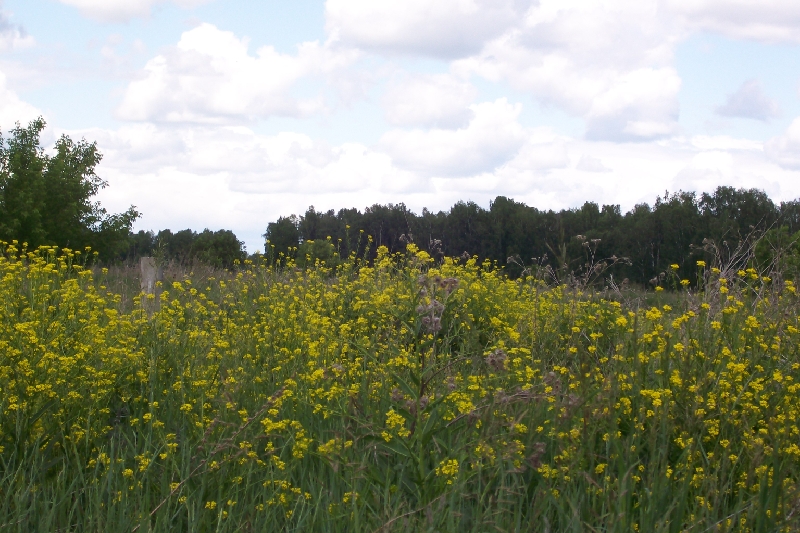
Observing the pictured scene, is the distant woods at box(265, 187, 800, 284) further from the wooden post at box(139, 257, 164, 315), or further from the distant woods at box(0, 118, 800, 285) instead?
the wooden post at box(139, 257, 164, 315)

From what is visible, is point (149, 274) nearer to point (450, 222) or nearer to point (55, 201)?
point (55, 201)

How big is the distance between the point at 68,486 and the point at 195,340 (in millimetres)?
1410

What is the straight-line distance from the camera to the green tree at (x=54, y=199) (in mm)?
28188

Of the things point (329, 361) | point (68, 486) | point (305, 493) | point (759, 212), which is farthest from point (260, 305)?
point (759, 212)

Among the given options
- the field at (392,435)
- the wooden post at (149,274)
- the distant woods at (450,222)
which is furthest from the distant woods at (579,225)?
the field at (392,435)

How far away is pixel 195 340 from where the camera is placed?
4.77 meters

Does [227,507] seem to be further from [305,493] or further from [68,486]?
[68,486]

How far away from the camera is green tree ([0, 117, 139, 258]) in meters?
28.2

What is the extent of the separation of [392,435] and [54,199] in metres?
30.9

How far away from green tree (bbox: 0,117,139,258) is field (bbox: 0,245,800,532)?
25314 millimetres

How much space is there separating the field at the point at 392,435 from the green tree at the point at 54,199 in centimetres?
2531

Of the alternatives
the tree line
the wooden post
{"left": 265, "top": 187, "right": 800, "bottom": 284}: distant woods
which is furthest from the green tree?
the wooden post

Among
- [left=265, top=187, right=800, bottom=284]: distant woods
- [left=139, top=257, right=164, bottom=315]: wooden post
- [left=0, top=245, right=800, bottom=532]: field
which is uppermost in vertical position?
[left=265, top=187, right=800, bottom=284]: distant woods

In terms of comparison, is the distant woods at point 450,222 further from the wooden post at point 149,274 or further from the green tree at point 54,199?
the wooden post at point 149,274
